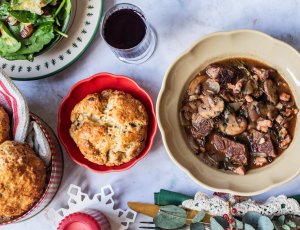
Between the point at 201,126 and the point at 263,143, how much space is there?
25 centimetres

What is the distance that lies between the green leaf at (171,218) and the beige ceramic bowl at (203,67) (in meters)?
0.20

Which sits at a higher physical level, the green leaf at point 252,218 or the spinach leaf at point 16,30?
the spinach leaf at point 16,30

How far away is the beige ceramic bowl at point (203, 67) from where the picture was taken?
2293 millimetres

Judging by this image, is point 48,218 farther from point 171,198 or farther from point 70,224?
point 171,198

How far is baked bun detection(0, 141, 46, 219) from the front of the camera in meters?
2.24

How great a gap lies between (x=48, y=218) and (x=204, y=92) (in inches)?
34.3

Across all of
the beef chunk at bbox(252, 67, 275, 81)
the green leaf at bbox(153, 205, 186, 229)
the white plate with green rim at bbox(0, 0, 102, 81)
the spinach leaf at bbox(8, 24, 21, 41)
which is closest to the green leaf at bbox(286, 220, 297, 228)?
the green leaf at bbox(153, 205, 186, 229)

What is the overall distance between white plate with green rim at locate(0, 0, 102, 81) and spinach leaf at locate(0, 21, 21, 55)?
5.9 inches

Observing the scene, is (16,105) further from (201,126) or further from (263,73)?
(263,73)

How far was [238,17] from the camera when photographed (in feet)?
8.11

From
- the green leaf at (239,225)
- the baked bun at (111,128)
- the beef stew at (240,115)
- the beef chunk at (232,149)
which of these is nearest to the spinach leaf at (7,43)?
the baked bun at (111,128)

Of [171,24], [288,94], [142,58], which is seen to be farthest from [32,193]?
[288,94]

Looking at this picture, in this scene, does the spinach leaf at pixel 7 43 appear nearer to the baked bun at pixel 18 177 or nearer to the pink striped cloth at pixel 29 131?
the pink striped cloth at pixel 29 131

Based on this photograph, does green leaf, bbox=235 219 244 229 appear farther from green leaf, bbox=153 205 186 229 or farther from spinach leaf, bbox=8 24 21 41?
spinach leaf, bbox=8 24 21 41
